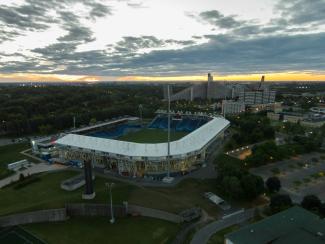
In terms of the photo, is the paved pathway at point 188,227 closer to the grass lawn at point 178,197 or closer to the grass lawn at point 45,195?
the grass lawn at point 178,197

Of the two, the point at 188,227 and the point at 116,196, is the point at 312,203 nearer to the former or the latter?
the point at 188,227

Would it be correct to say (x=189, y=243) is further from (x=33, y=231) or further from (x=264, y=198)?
(x=33, y=231)

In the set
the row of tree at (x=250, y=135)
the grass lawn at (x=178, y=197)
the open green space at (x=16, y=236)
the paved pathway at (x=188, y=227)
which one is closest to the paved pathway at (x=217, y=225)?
the paved pathway at (x=188, y=227)

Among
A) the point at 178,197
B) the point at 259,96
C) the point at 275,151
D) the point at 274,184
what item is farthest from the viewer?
the point at 259,96

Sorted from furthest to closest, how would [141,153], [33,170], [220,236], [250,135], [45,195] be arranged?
[250,135], [33,170], [141,153], [45,195], [220,236]

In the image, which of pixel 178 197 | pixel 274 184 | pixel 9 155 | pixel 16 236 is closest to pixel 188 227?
pixel 178 197

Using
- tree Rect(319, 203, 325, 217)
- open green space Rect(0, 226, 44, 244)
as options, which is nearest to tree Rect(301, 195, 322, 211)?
tree Rect(319, 203, 325, 217)

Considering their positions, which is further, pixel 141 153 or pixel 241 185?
pixel 141 153

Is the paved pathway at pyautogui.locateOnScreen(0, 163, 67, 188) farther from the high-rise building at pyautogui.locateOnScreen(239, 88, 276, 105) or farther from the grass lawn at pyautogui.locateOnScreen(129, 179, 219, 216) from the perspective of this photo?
the high-rise building at pyautogui.locateOnScreen(239, 88, 276, 105)

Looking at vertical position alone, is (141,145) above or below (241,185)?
above
